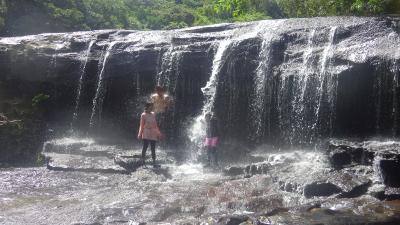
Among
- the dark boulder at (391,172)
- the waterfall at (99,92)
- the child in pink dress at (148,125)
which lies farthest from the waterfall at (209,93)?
the dark boulder at (391,172)

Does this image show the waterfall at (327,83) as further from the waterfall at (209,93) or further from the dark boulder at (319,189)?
the dark boulder at (319,189)

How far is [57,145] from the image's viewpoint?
46.6ft

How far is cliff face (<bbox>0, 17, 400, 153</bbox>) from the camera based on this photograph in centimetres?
1245

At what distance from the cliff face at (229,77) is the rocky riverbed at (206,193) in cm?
140

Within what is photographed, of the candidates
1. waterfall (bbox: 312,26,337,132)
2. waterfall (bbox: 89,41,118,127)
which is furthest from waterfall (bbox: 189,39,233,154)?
waterfall (bbox: 89,41,118,127)

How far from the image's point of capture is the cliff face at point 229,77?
12.4 m

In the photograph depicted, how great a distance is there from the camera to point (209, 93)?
14398mm

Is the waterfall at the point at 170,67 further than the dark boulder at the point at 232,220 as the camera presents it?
Yes

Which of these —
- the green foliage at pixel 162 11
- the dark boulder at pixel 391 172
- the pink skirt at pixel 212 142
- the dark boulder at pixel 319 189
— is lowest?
the dark boulder at pixel 319 189

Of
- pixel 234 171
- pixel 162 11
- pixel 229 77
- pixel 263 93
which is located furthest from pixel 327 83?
pixel 162 11

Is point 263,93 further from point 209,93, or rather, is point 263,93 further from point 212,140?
point 212,140

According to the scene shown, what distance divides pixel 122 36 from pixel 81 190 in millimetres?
8143

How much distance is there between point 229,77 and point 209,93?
769mm

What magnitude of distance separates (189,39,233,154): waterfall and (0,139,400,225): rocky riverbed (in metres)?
2.08
